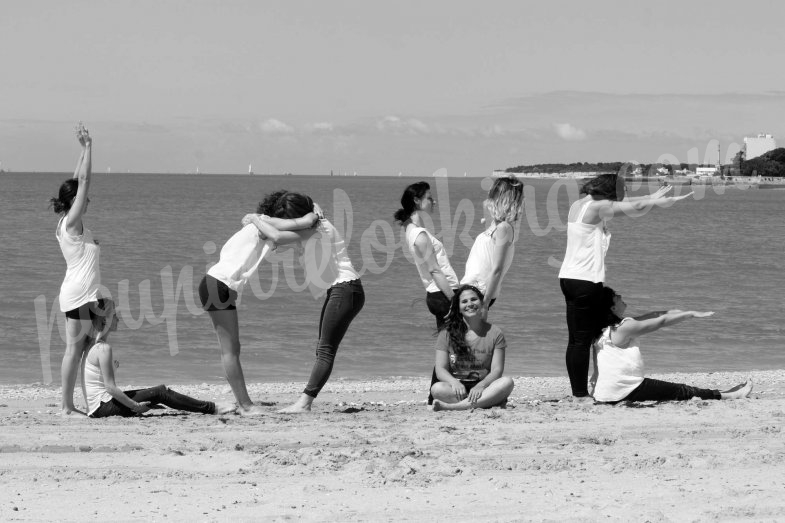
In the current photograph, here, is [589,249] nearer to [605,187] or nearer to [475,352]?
[605,187]

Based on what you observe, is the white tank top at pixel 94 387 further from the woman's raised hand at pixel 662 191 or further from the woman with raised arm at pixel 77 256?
the woman's raised hand at pixel 662 191

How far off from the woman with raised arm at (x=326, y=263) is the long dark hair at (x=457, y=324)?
0.66m

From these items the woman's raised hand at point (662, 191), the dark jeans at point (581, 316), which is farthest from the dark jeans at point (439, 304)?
the woman's raised hand at point (662, 191)

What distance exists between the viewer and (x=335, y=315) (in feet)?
23.1

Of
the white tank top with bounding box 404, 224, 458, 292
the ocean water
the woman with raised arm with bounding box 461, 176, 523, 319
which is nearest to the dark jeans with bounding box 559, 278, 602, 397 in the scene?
the woman with raised arm with bounding box 461, 176, 523, 319

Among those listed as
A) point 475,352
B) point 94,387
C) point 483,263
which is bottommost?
point 94,387

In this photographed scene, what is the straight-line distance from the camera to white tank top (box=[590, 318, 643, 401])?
24.3 ft

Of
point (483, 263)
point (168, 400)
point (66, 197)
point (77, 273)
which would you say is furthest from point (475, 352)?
point (66, 197)

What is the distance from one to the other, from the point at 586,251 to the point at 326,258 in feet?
6.37

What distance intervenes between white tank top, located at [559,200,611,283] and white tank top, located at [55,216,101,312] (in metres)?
3.43

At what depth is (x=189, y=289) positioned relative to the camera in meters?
21.3

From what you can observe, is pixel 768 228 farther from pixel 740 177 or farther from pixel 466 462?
pixel 740 177

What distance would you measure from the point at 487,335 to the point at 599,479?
206 cm

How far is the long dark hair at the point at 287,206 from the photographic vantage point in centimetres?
696
